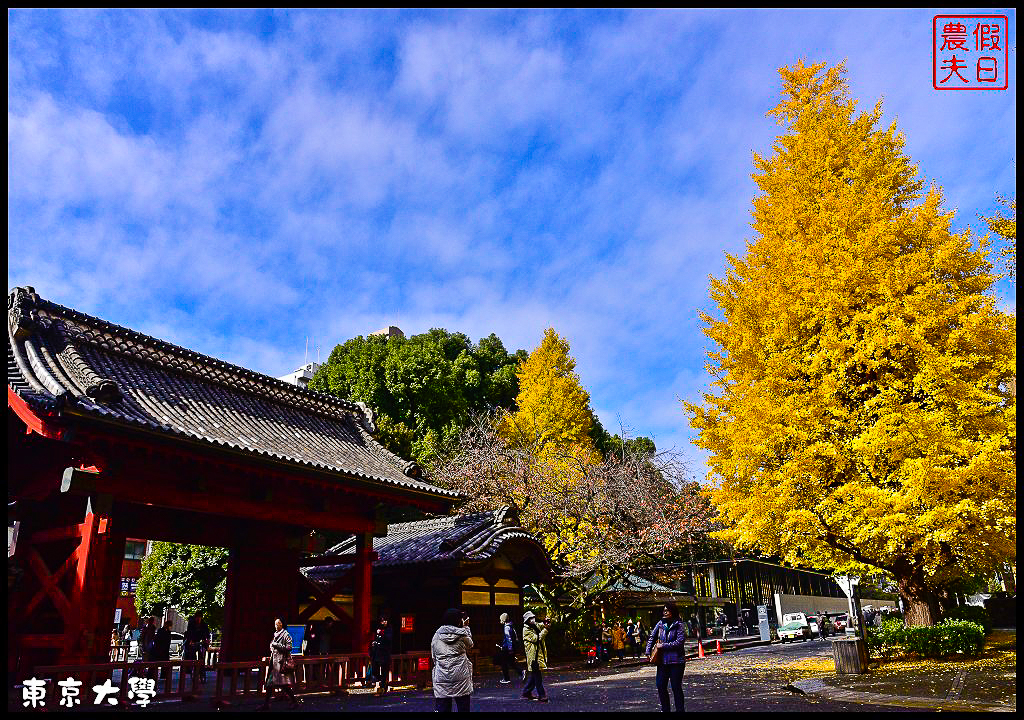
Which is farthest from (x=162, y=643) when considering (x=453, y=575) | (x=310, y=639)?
(x=453, y=575)

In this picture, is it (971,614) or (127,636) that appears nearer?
(971,614)

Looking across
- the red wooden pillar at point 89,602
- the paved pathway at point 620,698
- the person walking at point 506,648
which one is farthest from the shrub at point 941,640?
the red wooden pillar at point 89,602

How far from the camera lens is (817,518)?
14.4 meters

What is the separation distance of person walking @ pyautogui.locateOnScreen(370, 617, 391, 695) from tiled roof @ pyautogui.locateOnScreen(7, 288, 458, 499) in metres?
3.59

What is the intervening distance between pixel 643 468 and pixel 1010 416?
20.3 metres

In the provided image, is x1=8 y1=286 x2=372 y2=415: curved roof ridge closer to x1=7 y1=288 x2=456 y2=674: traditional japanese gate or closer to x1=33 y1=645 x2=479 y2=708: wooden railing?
x1=7 y1=288 x2=456 y2=674: traditional japanese gate

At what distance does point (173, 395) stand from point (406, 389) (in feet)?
84.5

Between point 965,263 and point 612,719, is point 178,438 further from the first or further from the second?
point 965,263

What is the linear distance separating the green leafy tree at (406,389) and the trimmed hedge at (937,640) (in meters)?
24.5

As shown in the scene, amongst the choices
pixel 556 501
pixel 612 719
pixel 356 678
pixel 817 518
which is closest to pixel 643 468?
pixel 556 501

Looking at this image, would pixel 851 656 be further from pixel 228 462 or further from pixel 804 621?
pixel 804 621

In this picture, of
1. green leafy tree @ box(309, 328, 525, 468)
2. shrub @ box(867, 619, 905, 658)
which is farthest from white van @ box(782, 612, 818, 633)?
shrub @ box(867, 619, 905, 658)

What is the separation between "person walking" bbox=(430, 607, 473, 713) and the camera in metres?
8.53

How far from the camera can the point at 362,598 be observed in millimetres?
15578
